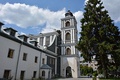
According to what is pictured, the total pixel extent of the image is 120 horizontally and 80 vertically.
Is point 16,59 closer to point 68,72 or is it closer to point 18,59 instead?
point 18,59

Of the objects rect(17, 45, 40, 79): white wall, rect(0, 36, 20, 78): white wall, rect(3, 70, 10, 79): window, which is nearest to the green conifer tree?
rect(17, 45, 40, 79): white wall

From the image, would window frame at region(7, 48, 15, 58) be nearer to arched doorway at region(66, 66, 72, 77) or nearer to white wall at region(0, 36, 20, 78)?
white wall at region(0, 36, 20, 78)

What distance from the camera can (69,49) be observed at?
3838 centimetres

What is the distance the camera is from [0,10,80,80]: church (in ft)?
59.4

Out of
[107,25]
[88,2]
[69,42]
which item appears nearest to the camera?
[107,25]

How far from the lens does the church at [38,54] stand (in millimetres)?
18094

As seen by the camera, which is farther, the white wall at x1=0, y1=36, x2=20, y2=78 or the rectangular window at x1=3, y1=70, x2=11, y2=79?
the rectangular window at x1=3, y1=70, x2=11, y2=79

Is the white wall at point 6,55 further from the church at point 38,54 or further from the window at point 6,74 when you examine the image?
the window at point 6,74

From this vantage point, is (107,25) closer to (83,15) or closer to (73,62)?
(83,15)

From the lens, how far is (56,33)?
40.4 metres

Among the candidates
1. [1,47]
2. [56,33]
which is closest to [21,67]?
[1,47]

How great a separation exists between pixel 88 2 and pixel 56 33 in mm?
18143

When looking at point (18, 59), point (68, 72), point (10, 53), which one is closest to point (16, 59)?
point (18, 59)

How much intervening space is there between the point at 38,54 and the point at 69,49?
14.1 meters
